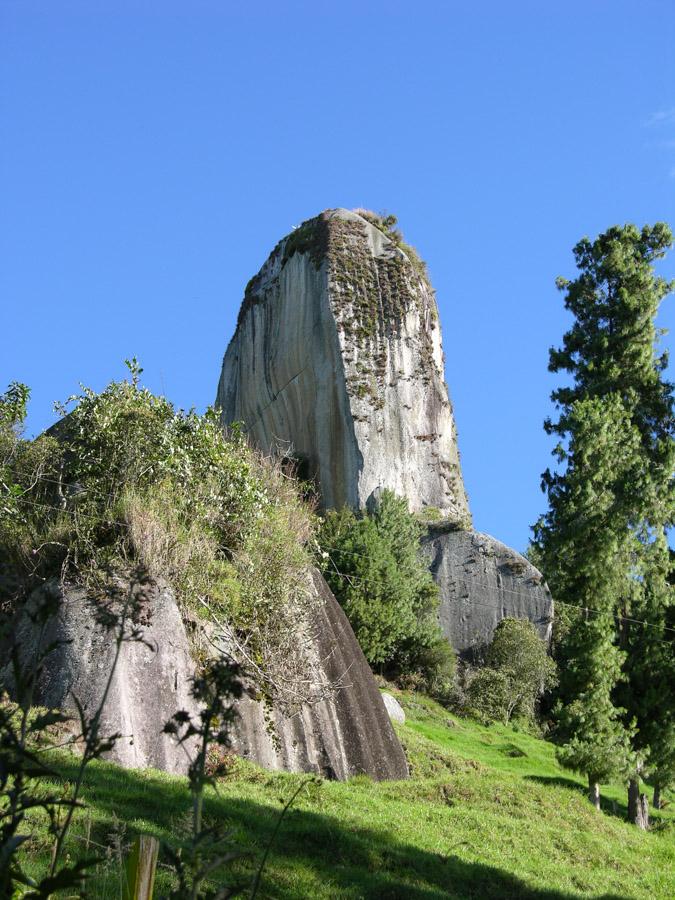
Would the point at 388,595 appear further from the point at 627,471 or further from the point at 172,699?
the point at 172,699

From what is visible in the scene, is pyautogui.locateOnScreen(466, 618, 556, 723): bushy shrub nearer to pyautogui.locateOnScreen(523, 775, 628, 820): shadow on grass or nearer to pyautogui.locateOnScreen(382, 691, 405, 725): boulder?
pyautogui.locateOnScreen(382, 691, 405, 725): boulder

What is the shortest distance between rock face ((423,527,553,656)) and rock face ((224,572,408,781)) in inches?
756

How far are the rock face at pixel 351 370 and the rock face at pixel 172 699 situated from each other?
2308 cm

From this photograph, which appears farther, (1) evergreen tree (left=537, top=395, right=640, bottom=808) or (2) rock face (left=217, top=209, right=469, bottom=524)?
(2) rock face (left=217, top=209, right=469, bottom=524)

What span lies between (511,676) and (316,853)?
24.3 meters

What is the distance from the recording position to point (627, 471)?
2352cm

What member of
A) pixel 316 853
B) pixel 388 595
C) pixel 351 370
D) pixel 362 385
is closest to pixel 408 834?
pixel 316 853

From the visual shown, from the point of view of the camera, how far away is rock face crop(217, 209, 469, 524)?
1574 inches

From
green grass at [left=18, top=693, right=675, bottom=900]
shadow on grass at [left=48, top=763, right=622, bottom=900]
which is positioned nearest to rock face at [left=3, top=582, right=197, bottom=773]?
green grass at [left=18, top=693, right=675, bottom=900]

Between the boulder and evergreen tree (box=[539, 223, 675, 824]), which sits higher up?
evergreen tree (box=[539, 223, 675, 824])

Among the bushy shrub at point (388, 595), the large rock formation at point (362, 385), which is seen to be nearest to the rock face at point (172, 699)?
the bushy shrub at point (388, 595)

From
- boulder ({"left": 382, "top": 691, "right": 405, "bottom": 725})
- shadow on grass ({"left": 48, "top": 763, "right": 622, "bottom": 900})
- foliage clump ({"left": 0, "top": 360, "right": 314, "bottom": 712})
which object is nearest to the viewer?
shadow on grass ({"left": 48, "top": 763, "right": 622, "bottom": 900})

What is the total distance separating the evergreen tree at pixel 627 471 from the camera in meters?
21.5

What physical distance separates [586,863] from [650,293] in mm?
18005
